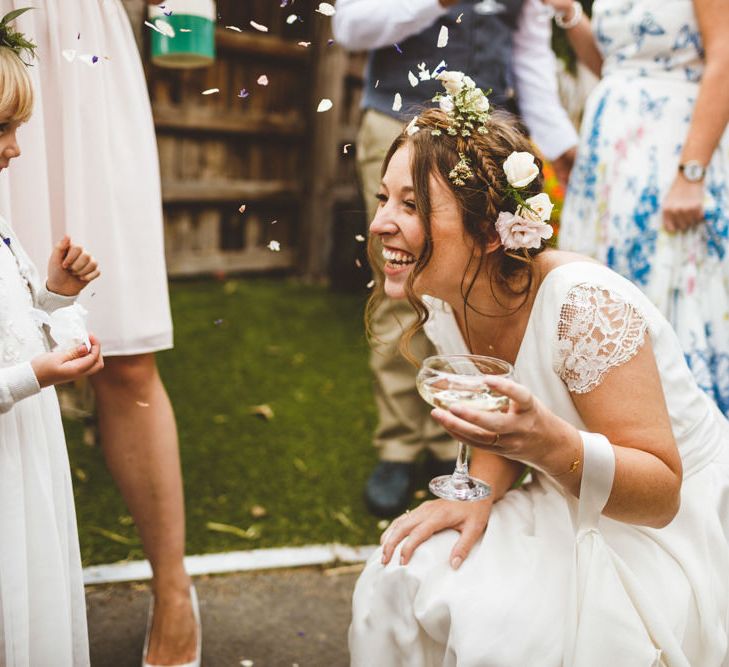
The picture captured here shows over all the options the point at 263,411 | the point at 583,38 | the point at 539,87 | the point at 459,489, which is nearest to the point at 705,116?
the point at 583,38

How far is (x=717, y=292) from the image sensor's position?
2369 millimetres

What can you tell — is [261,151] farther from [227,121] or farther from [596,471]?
[596,471]

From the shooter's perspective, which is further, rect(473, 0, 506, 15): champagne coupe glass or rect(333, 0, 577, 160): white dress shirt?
rect(333, 0, 577, 160): white dress shirt

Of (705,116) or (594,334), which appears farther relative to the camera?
(705,116)

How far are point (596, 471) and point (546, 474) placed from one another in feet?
0.61

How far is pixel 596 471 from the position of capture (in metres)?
1.42

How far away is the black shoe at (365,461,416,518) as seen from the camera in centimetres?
297

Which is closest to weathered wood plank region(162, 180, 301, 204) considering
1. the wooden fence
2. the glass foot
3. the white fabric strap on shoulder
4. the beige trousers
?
the wooden fence

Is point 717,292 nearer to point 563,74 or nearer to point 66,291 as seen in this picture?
point 66,291

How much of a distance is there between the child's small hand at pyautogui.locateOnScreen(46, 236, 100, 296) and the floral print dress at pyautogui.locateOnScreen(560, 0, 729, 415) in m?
1.61

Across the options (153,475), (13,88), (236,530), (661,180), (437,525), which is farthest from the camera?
(236,530)

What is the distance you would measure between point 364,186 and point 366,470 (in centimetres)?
117

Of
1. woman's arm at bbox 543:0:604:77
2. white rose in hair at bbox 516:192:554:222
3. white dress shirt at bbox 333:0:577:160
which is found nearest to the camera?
white rose in hair at bbox 516:192:554:222

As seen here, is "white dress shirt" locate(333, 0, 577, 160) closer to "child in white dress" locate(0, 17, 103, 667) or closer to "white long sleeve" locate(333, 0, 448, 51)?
"white long sleeve" locate(333, 0, 448, 51)
